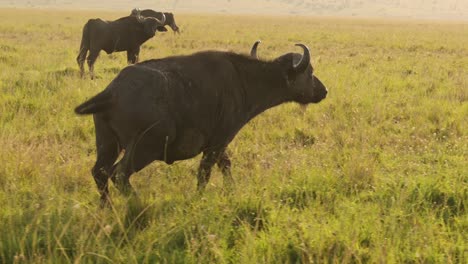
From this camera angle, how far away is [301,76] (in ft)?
21.4

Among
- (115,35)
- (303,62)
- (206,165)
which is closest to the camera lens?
(206,165)

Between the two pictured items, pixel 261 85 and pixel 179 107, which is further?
pixel 261 85

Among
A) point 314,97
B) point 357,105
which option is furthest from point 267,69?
point 357,105

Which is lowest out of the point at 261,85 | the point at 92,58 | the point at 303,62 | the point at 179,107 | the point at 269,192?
the point at 269,192

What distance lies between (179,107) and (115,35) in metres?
11.1

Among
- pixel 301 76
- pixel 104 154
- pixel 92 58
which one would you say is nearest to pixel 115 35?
pixel 92 58

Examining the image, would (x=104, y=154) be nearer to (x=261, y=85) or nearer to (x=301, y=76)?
(x=261, y=85)

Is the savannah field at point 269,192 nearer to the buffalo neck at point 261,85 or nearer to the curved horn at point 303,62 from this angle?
the buffalo neck at point 261,85

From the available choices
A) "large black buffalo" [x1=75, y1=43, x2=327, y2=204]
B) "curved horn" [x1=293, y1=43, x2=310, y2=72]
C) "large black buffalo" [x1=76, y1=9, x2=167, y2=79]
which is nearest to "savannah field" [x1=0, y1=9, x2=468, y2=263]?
"large black buffalo" [x1=75, y1=43, x2=327, y2=204]

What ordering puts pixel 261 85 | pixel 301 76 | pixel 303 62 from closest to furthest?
pixel 261 85 → pixel 303 62 → pixel 301 76

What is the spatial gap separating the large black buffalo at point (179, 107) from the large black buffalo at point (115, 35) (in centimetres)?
921

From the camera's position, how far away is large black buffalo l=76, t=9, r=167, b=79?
14570 mm

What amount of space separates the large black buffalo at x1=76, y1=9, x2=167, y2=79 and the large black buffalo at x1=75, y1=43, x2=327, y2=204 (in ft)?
30.2

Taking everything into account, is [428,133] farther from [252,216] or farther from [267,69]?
[252,216]
